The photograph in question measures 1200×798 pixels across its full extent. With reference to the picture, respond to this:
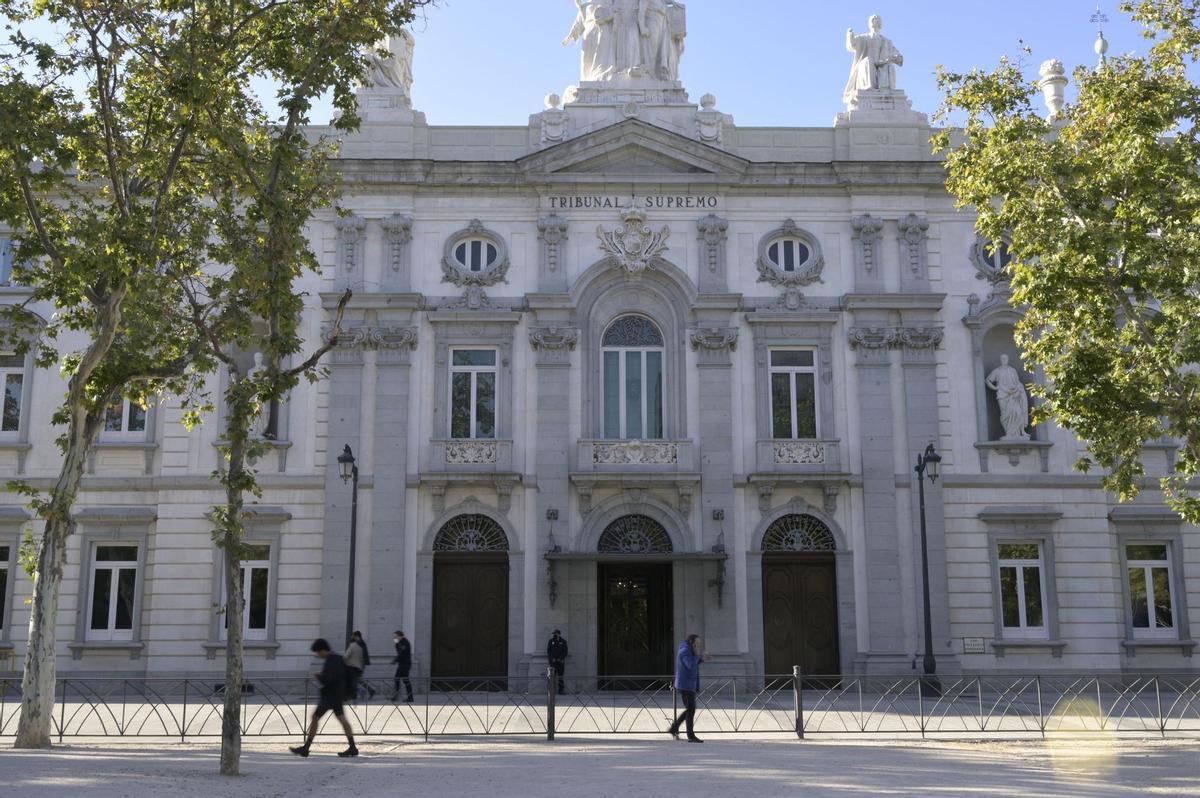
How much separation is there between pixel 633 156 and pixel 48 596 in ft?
58.8

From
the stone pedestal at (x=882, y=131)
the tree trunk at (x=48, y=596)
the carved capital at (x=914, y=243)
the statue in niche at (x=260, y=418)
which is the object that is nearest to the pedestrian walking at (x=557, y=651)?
the statue in niche at (x=260, y=418)

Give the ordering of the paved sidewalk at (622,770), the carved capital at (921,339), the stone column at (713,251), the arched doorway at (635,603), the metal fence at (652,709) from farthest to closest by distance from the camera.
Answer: the stone column at (713,251) < the carved capital at (921,339) < the arched doorway at (635,603) < the metal fence at (652,709) < the paved sidewalk at (622,770)

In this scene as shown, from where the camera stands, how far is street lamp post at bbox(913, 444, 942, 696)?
996 inches

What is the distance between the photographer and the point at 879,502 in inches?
1099

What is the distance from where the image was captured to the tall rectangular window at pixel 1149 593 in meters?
28.2

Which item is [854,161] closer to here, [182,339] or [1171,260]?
[1171,260]

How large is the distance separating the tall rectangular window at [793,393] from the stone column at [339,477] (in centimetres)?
1035

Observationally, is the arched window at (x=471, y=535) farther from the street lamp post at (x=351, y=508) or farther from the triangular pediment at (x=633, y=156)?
the triangular pediment at (x=633, y=156)

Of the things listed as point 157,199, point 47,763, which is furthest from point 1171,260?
point 47,763

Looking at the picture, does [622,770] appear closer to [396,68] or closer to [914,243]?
[914,243]

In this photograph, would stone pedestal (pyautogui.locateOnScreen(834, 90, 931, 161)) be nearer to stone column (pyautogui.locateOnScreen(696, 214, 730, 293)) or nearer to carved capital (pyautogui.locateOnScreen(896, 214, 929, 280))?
carved capital (pyautogui.locateOnScreen(896, 214, 929, 280))

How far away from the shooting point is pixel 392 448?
1102 inches

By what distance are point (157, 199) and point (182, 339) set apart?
9.53 ft

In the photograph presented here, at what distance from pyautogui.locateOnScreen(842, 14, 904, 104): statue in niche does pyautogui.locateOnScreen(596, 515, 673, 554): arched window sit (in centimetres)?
1268
